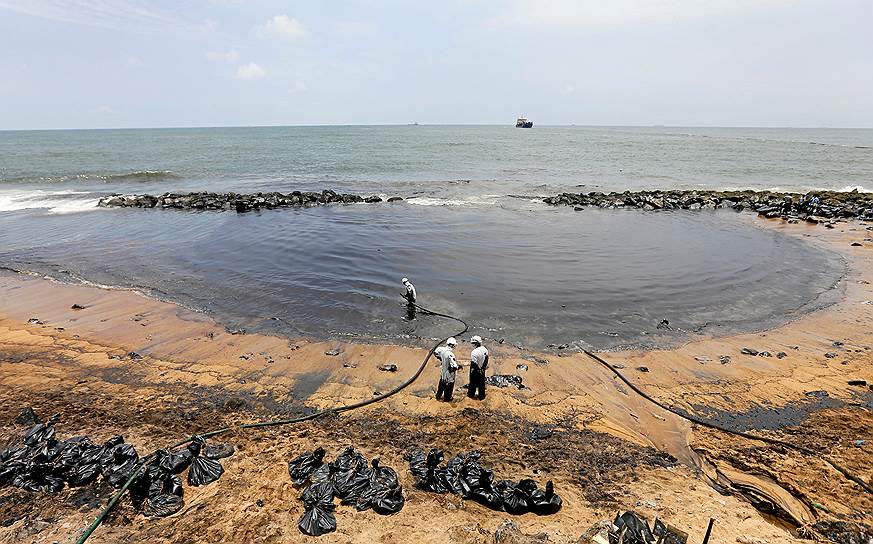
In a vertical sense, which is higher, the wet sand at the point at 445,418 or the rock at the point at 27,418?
the rock at the point at 27,418

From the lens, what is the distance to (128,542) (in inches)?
212

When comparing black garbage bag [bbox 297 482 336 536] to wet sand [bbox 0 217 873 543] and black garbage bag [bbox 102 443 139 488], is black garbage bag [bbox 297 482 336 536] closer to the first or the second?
wet sand [bbox 0 217 873 543]

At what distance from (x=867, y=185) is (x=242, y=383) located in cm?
5445

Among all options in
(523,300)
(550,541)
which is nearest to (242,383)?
(550,541)

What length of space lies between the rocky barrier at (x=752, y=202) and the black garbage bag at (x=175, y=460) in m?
27.3

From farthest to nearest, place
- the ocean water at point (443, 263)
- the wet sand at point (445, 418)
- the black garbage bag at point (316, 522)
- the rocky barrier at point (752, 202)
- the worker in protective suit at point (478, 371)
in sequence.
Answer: the rocky barrier at point (752, 202) < the ocean water at point (443, 263) < the worker in protective suit at point (478, 371) < the wet sand at point (445, 418) < the black garbage bag at point (316, 522)

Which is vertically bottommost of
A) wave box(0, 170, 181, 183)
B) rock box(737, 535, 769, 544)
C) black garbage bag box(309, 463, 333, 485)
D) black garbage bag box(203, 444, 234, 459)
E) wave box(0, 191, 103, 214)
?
rock box(737, 535, 769, 544)

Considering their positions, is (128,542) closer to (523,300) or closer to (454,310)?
(454,310)

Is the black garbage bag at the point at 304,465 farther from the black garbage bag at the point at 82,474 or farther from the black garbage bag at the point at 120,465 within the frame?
the black garbage bag at the point at 82,474

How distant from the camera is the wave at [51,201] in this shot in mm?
28594

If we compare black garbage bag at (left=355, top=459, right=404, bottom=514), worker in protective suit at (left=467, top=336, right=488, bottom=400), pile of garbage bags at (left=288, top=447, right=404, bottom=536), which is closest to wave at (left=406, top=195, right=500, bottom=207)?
worker in protective suit at (left=467, top=336, right=488, bottom=400)

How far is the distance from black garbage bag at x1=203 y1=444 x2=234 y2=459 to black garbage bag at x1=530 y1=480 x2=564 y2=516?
16.1ft

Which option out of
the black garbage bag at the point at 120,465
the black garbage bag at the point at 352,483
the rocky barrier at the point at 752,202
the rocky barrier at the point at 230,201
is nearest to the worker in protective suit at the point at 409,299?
the black garbage bag at the point at 352,483

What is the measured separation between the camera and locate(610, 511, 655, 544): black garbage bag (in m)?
5.11
